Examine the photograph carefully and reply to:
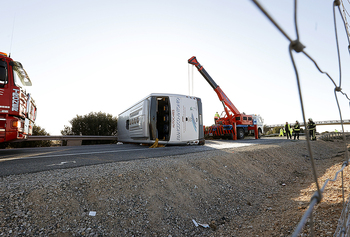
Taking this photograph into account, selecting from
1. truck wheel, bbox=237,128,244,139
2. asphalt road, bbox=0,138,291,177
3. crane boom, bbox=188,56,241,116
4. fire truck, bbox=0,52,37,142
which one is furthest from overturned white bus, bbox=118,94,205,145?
truck wheel, bbox=237,128,244,139

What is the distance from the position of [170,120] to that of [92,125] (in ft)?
34.8

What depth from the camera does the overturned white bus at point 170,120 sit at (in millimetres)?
9383

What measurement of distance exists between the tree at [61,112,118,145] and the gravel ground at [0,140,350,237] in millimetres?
14695

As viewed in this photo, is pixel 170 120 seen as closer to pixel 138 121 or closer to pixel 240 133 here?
pixel 138 121

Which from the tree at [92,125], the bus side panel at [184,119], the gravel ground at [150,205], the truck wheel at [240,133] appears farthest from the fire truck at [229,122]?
the gravel ground at [150,205]

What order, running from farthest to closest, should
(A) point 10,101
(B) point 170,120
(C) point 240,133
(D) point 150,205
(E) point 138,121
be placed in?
(C) point 240,133
(E) point 138,121
(B) point 170,120
(A) point 10,101
(D) point 150,205

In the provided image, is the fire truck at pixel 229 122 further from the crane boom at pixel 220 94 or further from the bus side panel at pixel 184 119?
the bus side panel at pixel 184 119

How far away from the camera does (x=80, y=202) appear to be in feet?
8.72

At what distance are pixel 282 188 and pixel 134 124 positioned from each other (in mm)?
8078

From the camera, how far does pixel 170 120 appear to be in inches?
374

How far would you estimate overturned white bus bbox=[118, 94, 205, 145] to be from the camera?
369 inches

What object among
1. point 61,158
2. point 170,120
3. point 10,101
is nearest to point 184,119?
point 170,120

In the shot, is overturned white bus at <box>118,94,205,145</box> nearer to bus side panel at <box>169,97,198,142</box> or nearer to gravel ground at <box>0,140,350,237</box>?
bus side panel at <box>169,97,198,142</box>

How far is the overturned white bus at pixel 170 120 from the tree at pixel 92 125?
7.72 m
